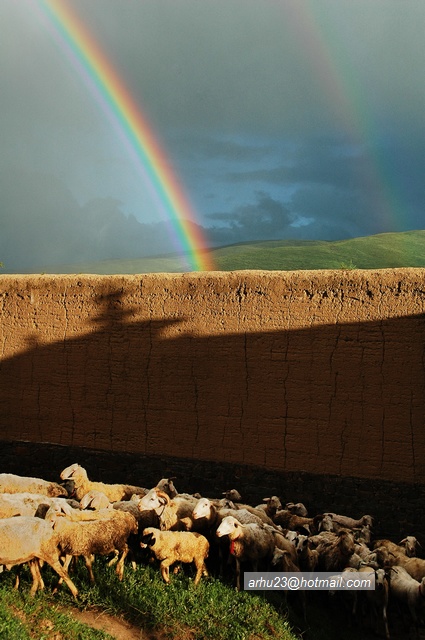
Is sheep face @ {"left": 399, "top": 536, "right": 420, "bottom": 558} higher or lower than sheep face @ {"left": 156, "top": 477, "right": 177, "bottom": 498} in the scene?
lower

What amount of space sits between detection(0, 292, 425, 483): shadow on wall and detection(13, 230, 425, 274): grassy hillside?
41630 mm

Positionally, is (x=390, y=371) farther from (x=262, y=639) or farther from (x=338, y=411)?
(x=262, y=639)

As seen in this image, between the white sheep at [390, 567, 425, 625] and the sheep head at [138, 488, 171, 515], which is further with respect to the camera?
the sheep head at [138, 488, 171, 515]

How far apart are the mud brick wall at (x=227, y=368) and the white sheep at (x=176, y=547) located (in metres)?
2.86

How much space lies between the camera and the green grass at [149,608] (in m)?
6.53

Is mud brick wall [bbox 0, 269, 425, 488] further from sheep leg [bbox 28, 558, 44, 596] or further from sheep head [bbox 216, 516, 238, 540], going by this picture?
sheep leg [bbox 28, 558, 44, 596]

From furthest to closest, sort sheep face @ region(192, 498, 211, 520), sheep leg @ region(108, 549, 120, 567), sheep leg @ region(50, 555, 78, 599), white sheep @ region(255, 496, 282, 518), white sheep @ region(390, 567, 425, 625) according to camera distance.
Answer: white sheep @ region(255, 496, 282, 518), sheep face @ region(192, 498, 211, 520), sheep leg @ region(108, 549, 120, 567), white sheep @ region(390, 567, 425, 625), sheep leg @ region(50, 555, 78, 599)

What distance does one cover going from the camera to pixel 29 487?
10.2 metres

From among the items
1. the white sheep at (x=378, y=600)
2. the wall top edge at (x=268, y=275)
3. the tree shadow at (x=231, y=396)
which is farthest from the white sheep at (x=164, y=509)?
the wall top edge at (x=268, y=275)

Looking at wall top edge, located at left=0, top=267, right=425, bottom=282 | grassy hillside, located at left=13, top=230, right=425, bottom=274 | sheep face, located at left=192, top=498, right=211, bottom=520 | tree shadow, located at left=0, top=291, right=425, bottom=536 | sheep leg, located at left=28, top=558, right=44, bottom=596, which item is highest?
grassy hillside, located at left=13, top=230, right=425, bottom=274

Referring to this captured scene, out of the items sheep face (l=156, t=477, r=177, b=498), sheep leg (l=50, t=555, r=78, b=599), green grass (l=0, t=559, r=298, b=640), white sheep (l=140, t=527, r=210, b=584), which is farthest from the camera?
sheep face (l=156, t=477, r=177, b=498)

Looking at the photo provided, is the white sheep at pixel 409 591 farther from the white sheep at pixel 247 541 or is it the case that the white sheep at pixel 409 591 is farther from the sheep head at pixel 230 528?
the sheep head at pixel 230 528

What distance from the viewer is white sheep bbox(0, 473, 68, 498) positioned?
398 inches

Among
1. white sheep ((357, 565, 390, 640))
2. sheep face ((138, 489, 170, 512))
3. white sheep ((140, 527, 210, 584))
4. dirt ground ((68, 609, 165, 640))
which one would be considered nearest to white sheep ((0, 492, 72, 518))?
sheep face ((138, 489, 170, 512))
